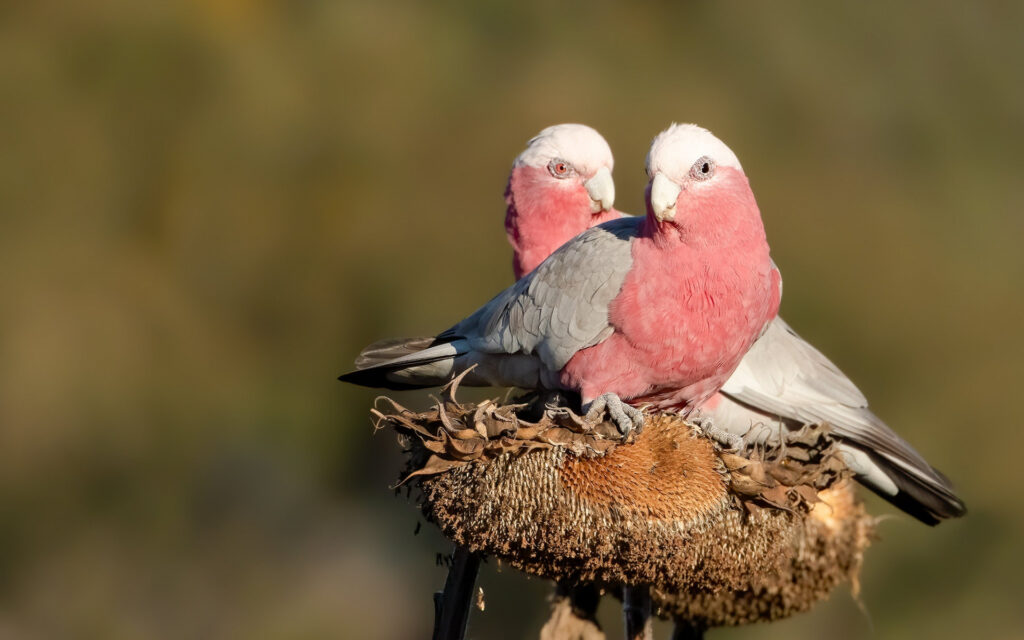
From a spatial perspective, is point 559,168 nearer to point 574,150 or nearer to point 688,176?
point 574,150

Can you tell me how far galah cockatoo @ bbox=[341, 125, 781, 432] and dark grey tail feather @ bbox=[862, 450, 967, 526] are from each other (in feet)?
3.00

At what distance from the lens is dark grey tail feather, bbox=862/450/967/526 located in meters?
4.11

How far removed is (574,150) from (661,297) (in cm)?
115

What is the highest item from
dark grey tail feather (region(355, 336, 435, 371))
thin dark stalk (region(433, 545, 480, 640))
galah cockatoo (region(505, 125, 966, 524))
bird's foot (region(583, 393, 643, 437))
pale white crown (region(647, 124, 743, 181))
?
pale white crown (region(647, 124, 743, 181))

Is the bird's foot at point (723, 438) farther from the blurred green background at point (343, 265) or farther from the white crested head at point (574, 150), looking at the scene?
the blurred green background at point (343, 265)

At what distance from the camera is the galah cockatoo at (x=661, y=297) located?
134 inches

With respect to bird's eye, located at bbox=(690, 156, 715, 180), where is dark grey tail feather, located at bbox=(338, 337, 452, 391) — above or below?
below

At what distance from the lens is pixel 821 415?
13.1 feet

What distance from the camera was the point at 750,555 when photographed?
3.15m

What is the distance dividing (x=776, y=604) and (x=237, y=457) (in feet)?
16.9

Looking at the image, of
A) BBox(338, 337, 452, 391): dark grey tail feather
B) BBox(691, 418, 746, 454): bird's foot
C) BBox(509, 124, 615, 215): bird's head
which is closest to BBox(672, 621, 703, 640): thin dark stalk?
BBox(691, 418, 746, 454): bird's foot

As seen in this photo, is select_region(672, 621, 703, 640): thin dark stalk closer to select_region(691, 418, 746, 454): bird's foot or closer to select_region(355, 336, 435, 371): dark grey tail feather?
select_region(691, 418, 746, 454): bird's foot

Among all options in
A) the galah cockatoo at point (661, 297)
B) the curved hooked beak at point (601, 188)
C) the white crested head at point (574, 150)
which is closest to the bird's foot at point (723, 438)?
the galah cockatoo at point (661, 297)

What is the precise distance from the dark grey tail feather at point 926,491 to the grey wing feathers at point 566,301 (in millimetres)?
1320
